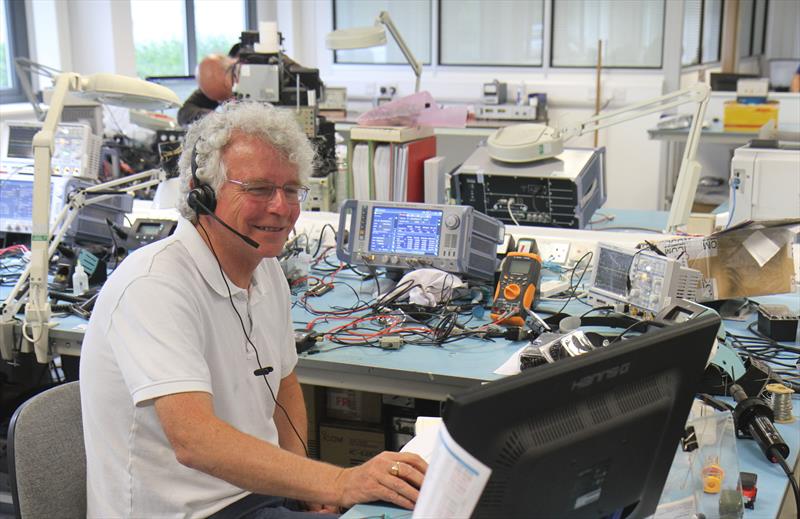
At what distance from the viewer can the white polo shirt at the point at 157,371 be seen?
1548mm

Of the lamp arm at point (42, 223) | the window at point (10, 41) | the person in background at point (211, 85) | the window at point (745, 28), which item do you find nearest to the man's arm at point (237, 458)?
the lamp arm at point (42, 223)

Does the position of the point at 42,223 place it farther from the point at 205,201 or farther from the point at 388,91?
the point at 388,91

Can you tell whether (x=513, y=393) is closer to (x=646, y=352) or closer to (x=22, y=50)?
(x=646, y=352)

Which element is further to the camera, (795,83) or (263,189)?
(795,83)

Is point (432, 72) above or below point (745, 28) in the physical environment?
below

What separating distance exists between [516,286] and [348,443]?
74 centimetres

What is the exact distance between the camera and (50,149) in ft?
8.07

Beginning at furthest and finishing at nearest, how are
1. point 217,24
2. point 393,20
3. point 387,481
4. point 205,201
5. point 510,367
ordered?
point 393,20
point 217,24
point 510,367
point 205,201
point 387,481

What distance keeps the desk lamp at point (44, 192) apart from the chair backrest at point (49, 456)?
2.54 feet

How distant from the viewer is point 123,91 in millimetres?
2611

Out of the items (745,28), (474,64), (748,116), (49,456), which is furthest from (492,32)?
(49,456)

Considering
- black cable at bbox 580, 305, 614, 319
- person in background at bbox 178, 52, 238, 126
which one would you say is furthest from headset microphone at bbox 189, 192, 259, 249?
person in background at bbox 178, 52, 238, 126

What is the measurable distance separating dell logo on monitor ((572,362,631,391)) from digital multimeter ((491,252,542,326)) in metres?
1.62

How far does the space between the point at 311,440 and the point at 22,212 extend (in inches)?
59.2
